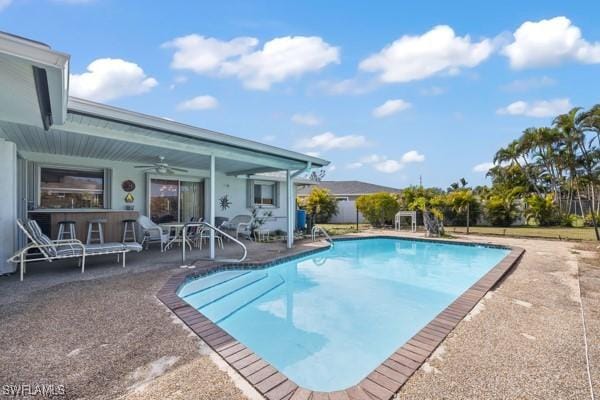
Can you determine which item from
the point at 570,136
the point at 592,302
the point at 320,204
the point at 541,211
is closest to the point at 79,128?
the point at 592,302

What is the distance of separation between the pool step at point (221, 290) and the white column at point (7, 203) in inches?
143

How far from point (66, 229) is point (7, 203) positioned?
7.09 ft

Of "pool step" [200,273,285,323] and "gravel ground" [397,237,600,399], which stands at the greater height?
"gravel ground" [397,237,600,399]

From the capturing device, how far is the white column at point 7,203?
17.3 ft

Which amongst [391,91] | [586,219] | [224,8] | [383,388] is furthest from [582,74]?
[383,388]

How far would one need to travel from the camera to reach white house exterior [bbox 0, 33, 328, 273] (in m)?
3.14

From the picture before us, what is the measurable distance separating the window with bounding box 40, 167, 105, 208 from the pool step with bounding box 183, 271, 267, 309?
17.8 feet

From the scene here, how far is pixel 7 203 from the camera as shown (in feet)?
17.5

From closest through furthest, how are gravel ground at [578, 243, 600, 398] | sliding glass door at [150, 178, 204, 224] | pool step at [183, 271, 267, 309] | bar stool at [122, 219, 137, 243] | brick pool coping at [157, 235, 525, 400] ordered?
brick pool coping at [157, 235, 525, 400], gravel ground at [578, 243, 600, 398], pool step at [183, 271, 267, 309], bar stool at [122, 219, 137, 243], sliding glass door at [150, 178, 204, 224]

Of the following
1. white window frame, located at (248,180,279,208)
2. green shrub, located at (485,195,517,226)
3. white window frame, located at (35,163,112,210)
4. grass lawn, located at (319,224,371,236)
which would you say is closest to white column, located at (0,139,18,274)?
white window frame, located at (35,163,112,210)

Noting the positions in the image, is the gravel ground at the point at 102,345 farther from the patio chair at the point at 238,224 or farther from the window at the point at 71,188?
the patio chair at the point at 238,224

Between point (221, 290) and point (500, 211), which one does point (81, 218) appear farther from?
point (500, 211)

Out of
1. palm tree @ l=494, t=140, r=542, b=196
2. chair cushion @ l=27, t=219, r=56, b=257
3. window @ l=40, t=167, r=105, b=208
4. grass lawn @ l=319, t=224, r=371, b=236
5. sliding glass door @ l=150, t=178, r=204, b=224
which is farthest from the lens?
palm tree @ l=494, t=140, r=542, b=196

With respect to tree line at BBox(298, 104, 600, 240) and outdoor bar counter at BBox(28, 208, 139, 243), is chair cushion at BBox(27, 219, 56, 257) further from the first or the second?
tree line at BBox(298, 104, 600, 240)
